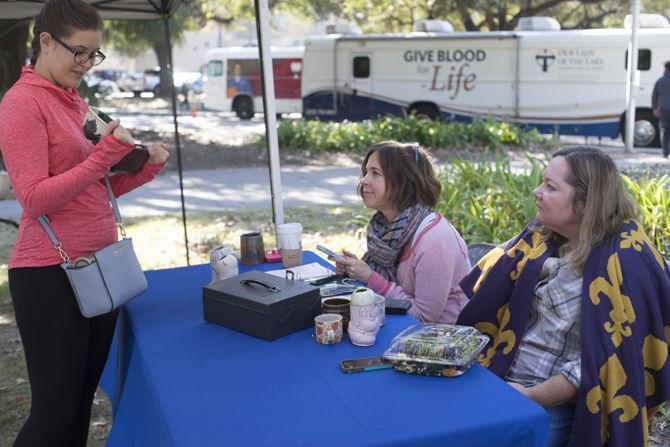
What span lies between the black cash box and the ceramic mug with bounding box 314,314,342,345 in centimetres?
11

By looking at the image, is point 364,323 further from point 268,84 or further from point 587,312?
point 268,84

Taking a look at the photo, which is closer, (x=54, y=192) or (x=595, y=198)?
(x=54, y=192)

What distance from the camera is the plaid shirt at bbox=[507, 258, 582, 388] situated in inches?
91.4

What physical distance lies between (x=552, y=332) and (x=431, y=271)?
52cm

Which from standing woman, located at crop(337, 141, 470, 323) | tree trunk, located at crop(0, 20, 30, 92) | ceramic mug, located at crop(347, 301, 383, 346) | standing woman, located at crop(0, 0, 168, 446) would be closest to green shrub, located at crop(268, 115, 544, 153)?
tree trunk, located at crop(0, 20, 30, 92)

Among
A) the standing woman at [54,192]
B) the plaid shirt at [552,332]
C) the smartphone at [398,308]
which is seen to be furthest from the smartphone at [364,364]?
the standing woman at [54,192]

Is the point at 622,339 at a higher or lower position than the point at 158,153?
lower

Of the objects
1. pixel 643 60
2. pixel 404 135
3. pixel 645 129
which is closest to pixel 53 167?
pixel 404 135

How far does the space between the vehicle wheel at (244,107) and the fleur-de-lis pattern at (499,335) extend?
68.4 feet

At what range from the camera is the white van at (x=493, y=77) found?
14914 millimetres

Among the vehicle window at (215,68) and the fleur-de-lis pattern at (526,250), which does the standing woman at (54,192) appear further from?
the vehicle window at (215,68)

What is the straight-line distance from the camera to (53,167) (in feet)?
7.37

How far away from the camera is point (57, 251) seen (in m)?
2.24

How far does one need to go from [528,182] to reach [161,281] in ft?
11.9
